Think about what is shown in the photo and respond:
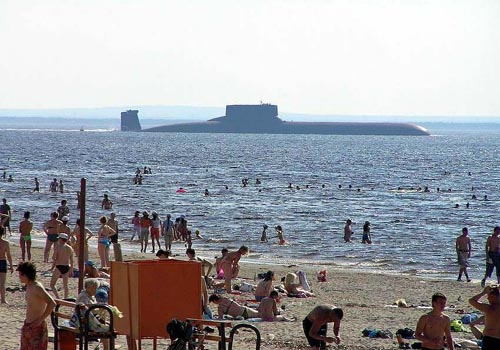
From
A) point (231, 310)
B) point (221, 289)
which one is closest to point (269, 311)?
point (231, 310)

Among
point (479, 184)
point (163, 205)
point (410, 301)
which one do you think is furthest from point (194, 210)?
point (479, 184)

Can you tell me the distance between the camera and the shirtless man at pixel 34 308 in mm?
10250

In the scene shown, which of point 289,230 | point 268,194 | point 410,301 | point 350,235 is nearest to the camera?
point 410,301

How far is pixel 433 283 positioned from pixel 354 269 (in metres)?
4.13

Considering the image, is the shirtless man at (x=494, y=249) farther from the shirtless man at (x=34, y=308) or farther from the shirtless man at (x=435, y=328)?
the shirtless man at (x=34, y=308)

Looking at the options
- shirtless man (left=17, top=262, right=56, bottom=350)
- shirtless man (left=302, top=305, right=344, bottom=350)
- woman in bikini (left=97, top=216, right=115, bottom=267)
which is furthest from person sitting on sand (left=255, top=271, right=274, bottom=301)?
shirtless man (left=17, top=262, right=56, bottom=350)

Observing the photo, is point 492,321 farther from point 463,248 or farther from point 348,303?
point 463,248

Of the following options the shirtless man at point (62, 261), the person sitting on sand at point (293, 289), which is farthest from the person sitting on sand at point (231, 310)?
the person sitting on sand at point (293, 289)

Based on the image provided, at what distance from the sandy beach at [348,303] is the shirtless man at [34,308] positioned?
2.15 meters

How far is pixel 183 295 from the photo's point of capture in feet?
35.7

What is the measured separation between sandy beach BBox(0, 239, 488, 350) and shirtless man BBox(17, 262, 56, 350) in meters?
2.15

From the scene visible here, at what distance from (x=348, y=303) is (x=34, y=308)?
426 inches

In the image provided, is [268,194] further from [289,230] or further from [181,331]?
[181,331]

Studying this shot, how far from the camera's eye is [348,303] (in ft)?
66.5
